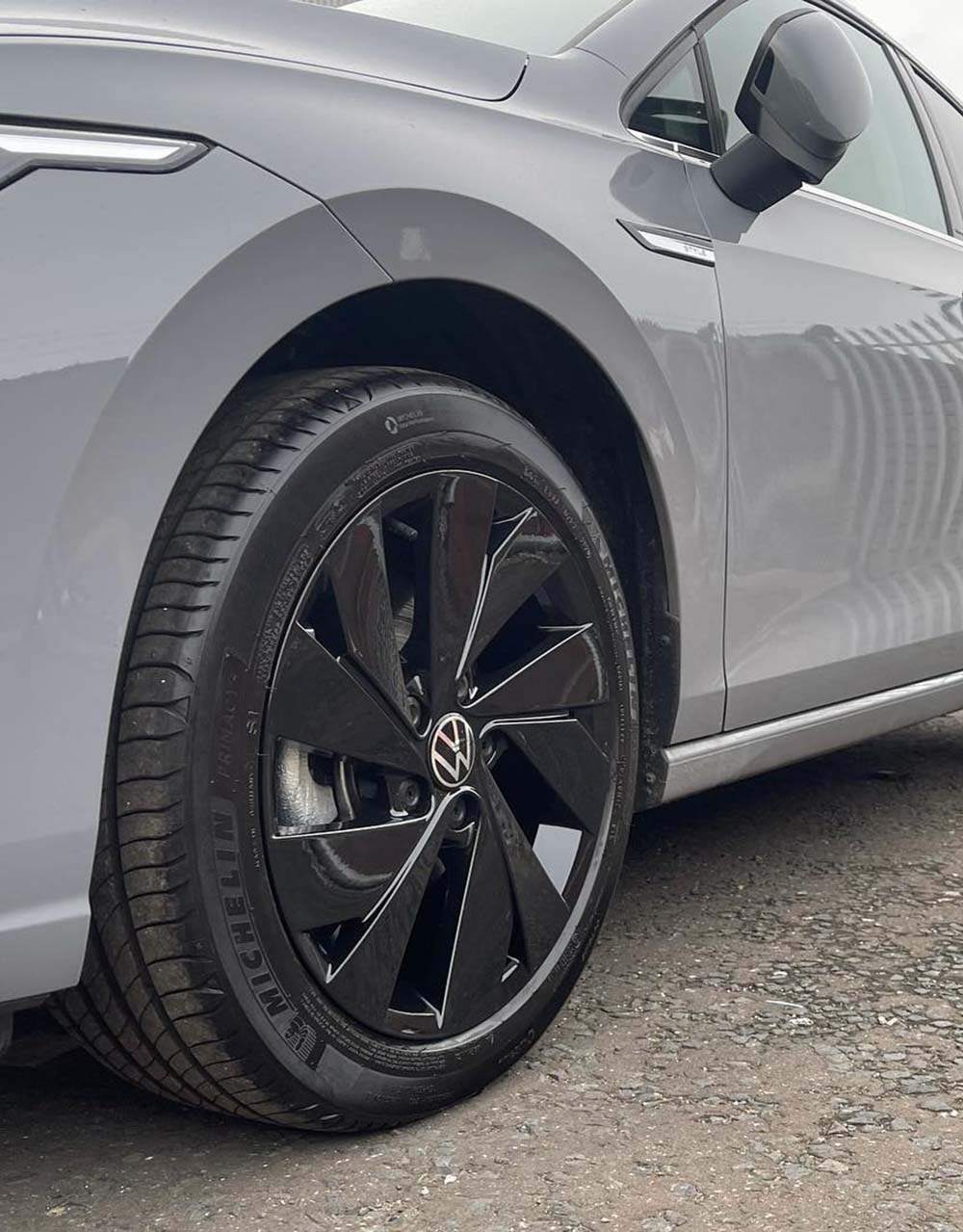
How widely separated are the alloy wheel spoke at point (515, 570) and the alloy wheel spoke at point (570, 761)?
11cm

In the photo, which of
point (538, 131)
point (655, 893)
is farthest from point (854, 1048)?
point (538, 131)

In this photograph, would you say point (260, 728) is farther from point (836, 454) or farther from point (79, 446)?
point (836, 454)

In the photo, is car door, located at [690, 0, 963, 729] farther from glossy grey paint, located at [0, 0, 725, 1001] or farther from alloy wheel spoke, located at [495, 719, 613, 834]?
glossy grey paint, located at [0, 0, 725, 1001]

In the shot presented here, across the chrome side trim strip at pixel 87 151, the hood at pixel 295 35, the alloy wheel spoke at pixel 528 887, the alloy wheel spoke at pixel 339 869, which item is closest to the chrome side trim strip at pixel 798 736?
the alloy wheel spoke at pixel 528 887

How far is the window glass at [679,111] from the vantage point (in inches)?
81.9

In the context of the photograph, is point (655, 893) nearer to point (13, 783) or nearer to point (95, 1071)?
point (95, 1071)

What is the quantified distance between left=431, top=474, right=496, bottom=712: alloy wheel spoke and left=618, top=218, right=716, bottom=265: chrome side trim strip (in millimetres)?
440

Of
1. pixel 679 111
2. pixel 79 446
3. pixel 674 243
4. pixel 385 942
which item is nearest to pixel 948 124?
pixel 679 111

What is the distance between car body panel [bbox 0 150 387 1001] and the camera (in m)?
1.23

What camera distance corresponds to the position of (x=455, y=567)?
1658 mm

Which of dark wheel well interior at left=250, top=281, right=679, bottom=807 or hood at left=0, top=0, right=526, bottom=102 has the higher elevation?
hood at left=0, top=0, right=526, bottom=102

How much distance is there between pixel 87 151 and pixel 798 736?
142 centimetres

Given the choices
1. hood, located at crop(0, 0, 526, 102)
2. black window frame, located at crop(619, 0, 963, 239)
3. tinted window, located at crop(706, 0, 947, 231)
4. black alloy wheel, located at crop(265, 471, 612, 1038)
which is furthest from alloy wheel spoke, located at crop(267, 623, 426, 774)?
tinted window, located at crop(706, 0, 947, 231)

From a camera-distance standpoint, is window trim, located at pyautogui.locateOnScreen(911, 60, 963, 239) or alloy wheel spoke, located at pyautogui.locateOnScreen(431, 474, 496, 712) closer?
alloy wheel spoke, located at pyautogui.locateOnScreen(431, 474, 496, 712)
